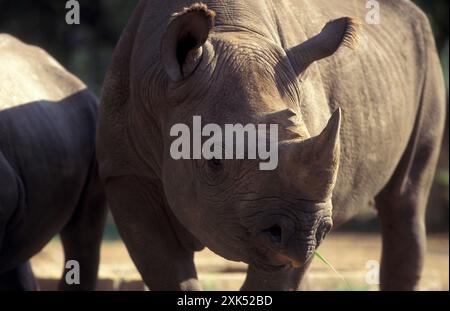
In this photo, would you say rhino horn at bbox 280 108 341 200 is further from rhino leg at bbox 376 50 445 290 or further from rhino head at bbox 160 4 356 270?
rhino leg at bbox 376 50 445 290

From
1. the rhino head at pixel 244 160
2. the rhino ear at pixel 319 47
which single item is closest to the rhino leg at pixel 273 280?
the rhino head at pixel 244 160

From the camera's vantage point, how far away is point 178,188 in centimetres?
574

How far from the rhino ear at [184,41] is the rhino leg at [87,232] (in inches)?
81.4

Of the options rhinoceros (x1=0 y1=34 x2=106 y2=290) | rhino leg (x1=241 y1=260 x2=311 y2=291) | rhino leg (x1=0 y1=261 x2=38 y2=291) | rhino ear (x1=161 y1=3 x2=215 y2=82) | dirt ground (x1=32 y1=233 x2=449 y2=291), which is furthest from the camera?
dirt ground (x1=32 y1=233 x2=449 y2=291)

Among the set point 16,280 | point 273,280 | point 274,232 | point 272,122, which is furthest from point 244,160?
point 16,280

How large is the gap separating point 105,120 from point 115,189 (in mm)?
388

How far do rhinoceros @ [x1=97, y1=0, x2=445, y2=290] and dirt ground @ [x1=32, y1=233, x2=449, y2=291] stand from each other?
677 millimetres

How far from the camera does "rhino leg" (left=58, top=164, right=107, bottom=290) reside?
7625 millimetres

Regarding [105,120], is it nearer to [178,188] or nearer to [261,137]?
[178,188]

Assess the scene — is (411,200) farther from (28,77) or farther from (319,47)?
(28,77)

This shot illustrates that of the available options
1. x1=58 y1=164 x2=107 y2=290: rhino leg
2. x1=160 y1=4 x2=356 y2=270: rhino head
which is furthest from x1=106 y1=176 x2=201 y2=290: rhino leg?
x1=58 y1=164 x2=107 y2=290: rhino leg

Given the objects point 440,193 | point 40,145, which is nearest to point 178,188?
point 40,145

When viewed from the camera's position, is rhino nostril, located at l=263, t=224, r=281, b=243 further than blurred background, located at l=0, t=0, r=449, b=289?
No

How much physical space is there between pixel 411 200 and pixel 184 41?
2.76 meters
